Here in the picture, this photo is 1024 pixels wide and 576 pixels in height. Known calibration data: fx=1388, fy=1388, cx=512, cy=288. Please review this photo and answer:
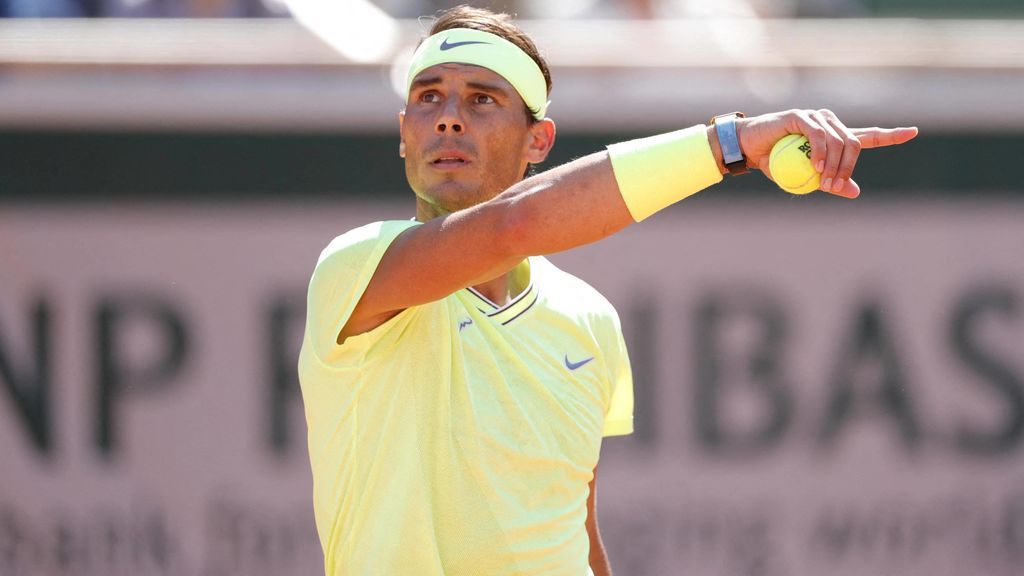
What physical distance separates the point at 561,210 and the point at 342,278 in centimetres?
50

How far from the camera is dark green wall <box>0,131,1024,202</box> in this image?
6.39m

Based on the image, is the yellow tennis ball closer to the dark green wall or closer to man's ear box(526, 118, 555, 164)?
man's ear box(526, 118, 555, 164)

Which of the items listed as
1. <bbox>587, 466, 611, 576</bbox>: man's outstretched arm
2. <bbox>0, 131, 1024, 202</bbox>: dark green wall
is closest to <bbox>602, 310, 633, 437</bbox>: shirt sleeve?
<bbox>587, 466, 611, 576</bbox>: man's outstretched arm

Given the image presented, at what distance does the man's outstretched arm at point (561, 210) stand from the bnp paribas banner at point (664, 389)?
12.5 feet

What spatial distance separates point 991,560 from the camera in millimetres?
6406

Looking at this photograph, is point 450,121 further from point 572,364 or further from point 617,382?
point 617,382

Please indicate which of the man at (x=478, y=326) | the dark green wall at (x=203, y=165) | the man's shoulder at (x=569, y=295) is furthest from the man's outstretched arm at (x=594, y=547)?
the dark green wall at (x=203, y=165)

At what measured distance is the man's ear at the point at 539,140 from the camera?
338 cm

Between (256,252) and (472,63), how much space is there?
3452 mm

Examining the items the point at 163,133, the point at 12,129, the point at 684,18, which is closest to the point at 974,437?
the point at 684,18

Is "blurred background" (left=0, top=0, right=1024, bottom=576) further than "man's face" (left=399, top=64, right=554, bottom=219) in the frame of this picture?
Yes

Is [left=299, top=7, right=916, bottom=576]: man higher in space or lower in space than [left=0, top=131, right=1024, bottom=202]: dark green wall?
lower

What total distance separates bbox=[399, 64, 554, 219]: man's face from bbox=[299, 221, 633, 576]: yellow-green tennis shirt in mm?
271

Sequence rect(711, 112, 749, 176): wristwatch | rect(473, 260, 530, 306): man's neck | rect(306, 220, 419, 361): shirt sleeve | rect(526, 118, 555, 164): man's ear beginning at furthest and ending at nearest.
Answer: rect(526, 118, 555, 164): man's ear < rect(473, 260, 530, 306): man's neck < rect(306, 220, 419, 361): shirt sleeve < rect(711, 112, 749, 176): wristwatch
